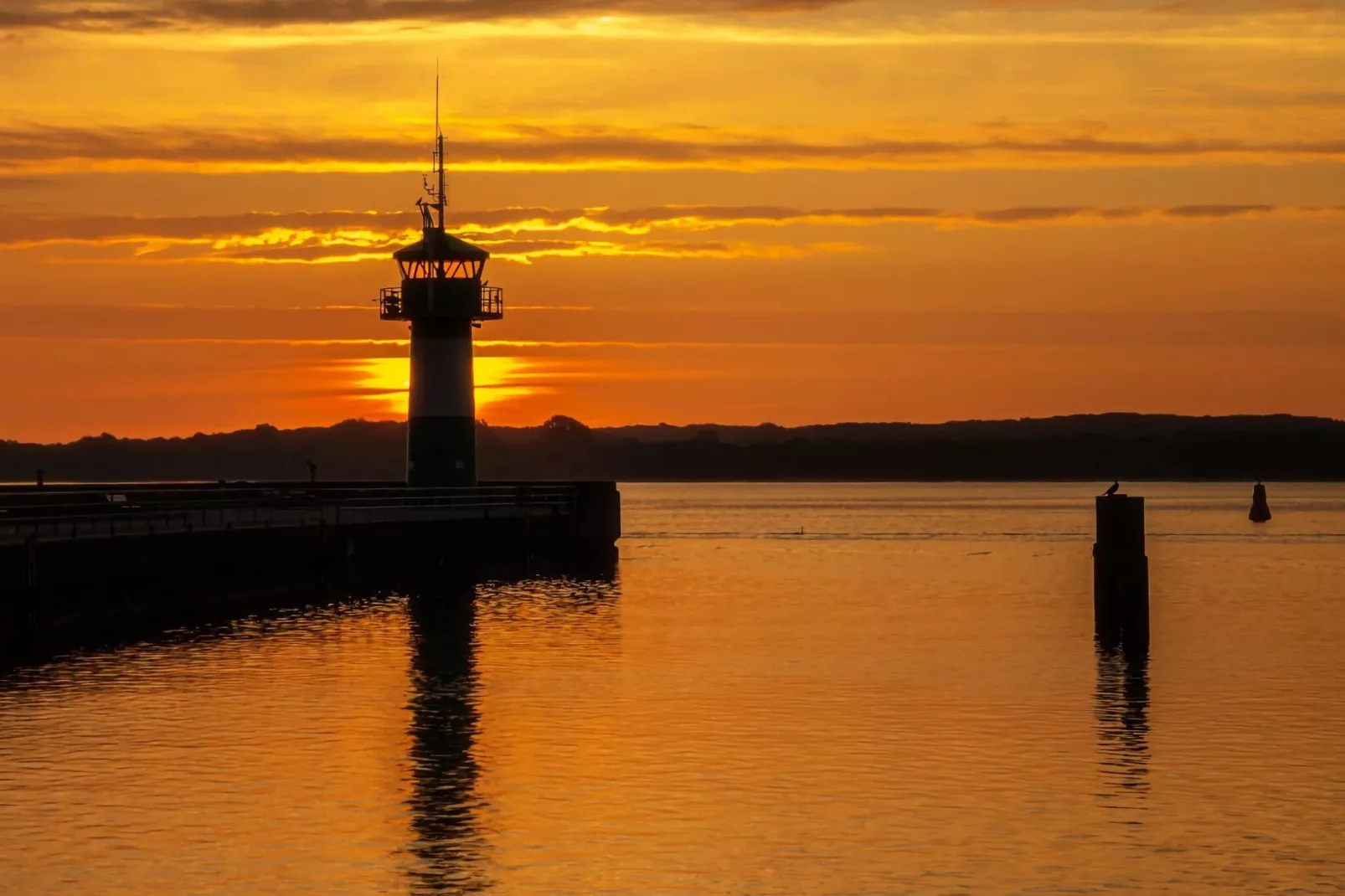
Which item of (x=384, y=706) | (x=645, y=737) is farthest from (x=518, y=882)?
(x=384, y=706)

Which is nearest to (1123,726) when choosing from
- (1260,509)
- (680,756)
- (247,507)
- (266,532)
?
(680,756)

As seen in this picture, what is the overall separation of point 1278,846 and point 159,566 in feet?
105

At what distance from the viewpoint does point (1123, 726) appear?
104ft

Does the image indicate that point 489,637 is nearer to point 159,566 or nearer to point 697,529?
point 159,566

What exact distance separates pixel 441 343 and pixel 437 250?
11.6 ft

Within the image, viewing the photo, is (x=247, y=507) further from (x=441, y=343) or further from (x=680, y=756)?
(x=680, y=756)

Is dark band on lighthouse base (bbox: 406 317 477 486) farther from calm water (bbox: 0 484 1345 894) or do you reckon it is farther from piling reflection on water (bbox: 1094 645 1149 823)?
piling reflection on water (bbox: 1094 645 1149 823)

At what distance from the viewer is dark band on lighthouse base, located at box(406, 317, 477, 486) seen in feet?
226

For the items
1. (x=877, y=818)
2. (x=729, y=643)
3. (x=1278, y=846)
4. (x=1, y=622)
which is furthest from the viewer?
(x=729, y=643)

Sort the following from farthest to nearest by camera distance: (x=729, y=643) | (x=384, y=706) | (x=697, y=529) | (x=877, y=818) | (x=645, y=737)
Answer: (x=697, y=529) → (x=729, y=643) → (x=384, y=706) → (x=645, y=737) → (x=877, y=818)

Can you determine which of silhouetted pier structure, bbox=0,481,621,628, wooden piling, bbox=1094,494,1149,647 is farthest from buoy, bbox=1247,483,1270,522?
wooden piling, bbox=1094,494,1149,647

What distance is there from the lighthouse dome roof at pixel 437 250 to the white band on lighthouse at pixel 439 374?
3001 millimetres

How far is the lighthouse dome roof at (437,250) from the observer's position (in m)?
70.0

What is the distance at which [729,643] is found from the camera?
45875 millimetres
